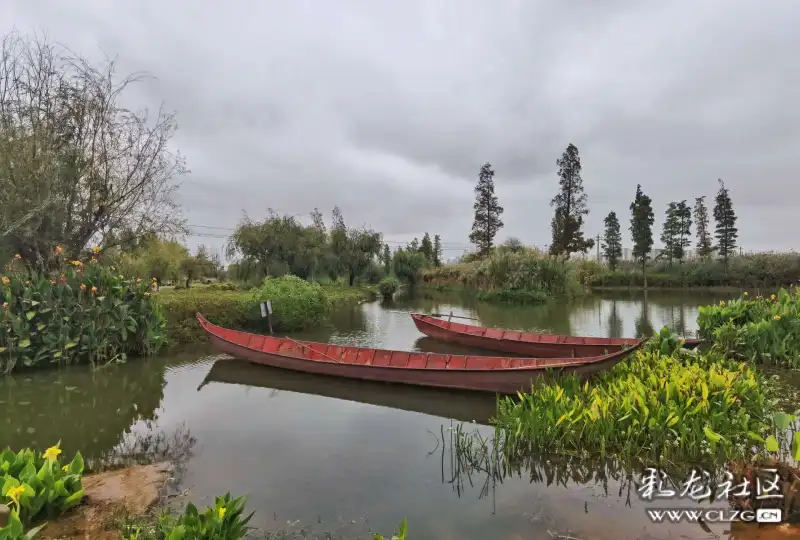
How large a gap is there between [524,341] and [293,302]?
863 cm

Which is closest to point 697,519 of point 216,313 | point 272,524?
point 272,524

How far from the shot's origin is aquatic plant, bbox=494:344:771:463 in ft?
17.8

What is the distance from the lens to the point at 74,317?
35.6 ft

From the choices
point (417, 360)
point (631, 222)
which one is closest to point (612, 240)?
point (631, 222)

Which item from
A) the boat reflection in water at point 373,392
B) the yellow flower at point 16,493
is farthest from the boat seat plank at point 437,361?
the yellow flower at point 16,493

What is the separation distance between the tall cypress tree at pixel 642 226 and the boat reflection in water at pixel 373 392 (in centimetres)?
3774

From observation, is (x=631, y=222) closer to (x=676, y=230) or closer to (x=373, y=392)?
(x=676, y=230)

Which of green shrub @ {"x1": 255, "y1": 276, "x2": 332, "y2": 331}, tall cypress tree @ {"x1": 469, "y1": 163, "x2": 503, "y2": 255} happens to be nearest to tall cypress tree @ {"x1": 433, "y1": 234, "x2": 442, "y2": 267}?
tall cypress tree @ {"x1": 469, "y1": 163, "x2": 503, "y2": 255}

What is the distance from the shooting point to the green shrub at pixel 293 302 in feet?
55.0

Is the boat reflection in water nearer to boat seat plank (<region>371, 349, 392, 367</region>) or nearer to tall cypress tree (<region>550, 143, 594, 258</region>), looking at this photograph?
boat seat plank (<region>371, 349, 392, 367</region>)

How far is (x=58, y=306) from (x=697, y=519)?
12.7 meters

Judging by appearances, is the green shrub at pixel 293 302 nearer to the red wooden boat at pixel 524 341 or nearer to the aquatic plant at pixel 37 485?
the red wooden boat at pixel 524 341

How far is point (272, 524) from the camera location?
4.42 meters

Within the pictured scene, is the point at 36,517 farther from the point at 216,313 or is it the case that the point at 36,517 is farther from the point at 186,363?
the point at 216,313
